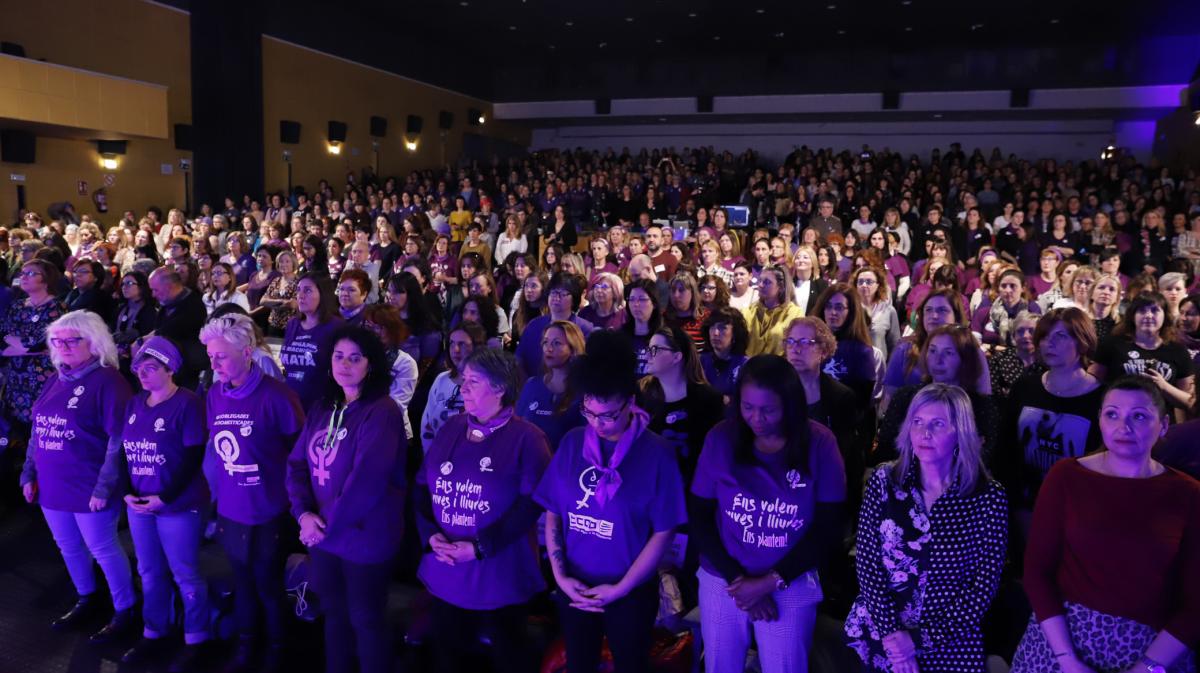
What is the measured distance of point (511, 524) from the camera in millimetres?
2447

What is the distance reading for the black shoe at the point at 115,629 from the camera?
312cm

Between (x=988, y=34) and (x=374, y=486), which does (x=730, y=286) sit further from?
(x=988, y=34)

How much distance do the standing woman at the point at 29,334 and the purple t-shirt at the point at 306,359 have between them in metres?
1.39

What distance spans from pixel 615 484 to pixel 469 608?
2.14 feet

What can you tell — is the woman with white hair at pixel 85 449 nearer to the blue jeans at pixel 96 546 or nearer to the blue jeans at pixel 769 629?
the blue jeans at pixel 96 546

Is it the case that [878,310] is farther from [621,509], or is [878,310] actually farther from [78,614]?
[78,614]

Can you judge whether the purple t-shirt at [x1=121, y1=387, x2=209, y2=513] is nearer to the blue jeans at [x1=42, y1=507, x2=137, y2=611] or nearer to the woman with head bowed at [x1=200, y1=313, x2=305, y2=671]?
the woman with head bowed at [x1=200, y1=313, x2=305, y2=671]

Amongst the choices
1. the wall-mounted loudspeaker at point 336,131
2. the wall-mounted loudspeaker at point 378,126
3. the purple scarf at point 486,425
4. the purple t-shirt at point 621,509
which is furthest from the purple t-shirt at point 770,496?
the wall-mounted loudspeaker at point 378,126

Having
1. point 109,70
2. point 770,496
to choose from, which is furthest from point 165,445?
point 109,70

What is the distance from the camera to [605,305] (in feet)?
14.4

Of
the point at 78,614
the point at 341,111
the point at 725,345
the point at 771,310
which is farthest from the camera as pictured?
the point at 341,111

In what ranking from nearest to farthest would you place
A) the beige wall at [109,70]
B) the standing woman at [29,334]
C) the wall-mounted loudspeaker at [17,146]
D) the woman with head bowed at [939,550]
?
the woman with head bowed at [939,550]
the standing woman at [29,334]
the wall-mounted loudspeaker at [17,146]
the beige wall at [109,70]

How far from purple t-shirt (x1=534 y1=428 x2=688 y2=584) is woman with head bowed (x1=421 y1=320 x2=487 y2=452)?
1231 millimetres

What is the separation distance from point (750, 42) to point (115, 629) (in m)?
16.9
